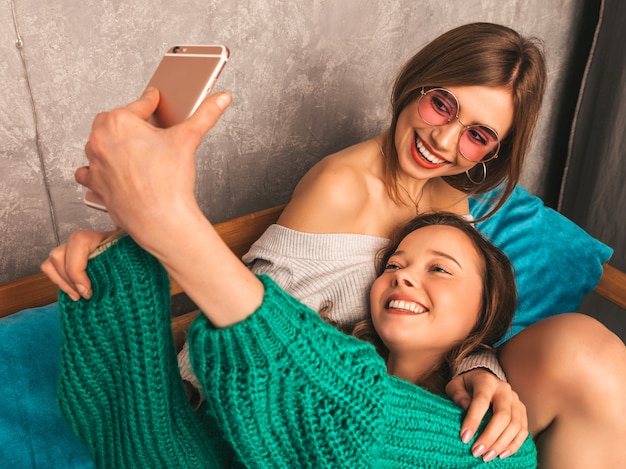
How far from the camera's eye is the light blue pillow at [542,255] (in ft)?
5.34

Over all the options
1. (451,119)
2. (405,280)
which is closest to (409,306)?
(405,280)

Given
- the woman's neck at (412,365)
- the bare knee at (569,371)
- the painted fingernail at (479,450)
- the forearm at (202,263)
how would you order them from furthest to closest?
the woman's neck at (412,365), the bare knee at (569,371), the painted fingernail at (479,450), the forearm at (202,263)

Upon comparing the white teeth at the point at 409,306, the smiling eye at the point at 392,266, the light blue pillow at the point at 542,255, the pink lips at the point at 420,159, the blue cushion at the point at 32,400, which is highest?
the pink lips at the point at 420,159

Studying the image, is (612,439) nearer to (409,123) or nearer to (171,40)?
(409,123)

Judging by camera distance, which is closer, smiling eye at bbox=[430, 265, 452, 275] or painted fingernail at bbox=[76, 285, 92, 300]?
painted fingernail at bbox=[76, 285, 92, 300]

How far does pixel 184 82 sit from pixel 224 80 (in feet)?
2.18

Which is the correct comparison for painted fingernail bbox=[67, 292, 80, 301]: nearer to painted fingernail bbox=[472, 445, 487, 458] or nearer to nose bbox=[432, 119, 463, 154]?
painted fingernail bbox=[472, 445, 487, 458]

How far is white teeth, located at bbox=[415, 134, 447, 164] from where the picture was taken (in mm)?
1305

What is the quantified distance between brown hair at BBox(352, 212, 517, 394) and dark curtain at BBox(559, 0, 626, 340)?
2.96 feet

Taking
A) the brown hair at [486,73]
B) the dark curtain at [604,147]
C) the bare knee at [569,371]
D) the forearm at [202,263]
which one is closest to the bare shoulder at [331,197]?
the brown hair at [486,73]

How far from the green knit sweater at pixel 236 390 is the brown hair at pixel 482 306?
1.00ft

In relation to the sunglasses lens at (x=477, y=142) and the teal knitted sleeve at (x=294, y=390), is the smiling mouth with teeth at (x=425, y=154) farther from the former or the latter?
the teal knitted sleeve at (x=294, y=390)

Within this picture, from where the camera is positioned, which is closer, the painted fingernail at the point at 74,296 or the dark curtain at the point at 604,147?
the painted fingernail at the point at 74,296

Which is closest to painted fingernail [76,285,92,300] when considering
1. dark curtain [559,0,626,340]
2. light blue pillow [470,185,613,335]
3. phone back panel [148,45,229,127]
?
phone back panel [148,45,229,127]
